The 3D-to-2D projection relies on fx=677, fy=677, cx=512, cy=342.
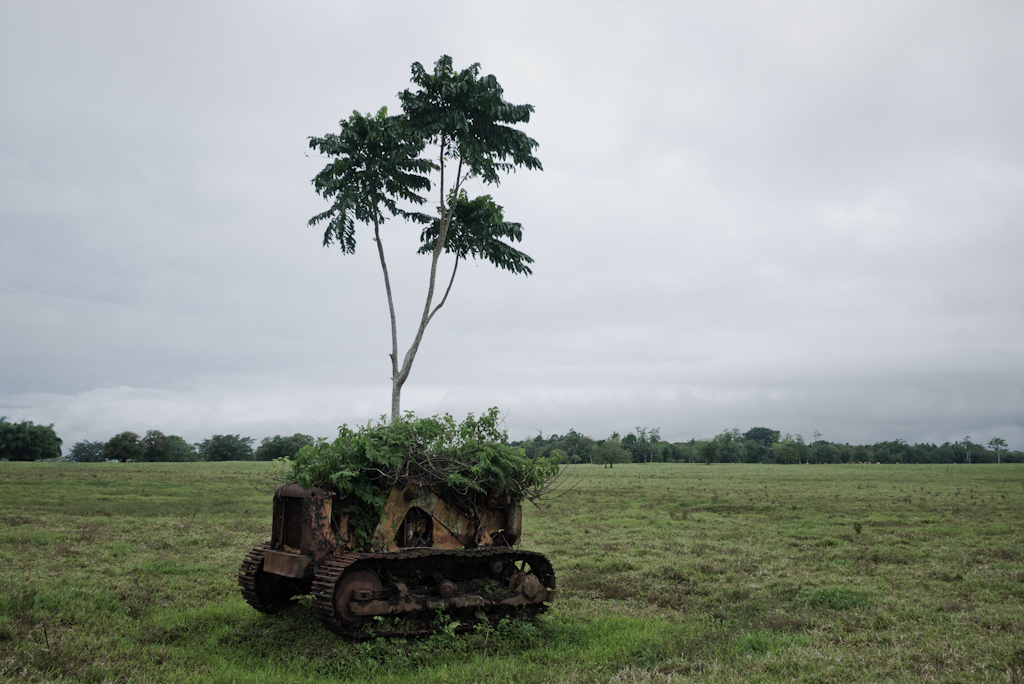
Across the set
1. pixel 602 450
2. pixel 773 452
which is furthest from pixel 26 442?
pixel 773 452

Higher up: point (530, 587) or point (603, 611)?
point (530, 587)

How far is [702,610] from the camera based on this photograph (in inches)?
478

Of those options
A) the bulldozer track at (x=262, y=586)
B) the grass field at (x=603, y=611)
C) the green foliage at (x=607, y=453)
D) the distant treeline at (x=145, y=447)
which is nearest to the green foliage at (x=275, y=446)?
the distant treeline at (x=145, y=447)

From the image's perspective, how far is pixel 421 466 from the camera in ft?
31.2

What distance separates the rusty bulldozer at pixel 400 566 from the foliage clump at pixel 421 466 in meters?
0.17

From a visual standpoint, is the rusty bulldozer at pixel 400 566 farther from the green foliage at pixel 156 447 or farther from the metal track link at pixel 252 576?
the green foliage at pixel 156 447

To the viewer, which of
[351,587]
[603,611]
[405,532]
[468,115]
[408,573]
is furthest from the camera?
[468,115]

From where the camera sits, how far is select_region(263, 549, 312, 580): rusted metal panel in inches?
340

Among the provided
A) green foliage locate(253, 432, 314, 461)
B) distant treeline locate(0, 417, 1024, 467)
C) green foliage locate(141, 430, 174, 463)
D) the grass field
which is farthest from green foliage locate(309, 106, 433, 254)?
green foliage locate(141, 430, 174, 463)

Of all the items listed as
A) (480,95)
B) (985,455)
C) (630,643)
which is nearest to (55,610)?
(630,643)

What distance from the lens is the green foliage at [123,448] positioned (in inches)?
4173

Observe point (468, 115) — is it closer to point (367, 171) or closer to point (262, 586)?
point (367, 171)

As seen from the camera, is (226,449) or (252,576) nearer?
(252,576)

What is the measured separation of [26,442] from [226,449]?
31403mm
